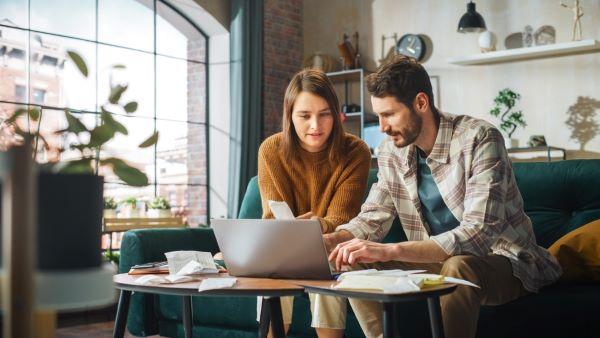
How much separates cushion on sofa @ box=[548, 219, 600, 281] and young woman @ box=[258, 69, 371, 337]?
2.38ft

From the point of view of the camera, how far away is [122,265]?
3.20 meters

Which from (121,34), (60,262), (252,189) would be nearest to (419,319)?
(252,189)

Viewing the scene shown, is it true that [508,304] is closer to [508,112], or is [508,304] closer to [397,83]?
[397,83]

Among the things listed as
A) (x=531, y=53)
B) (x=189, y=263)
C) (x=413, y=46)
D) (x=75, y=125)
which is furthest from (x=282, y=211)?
(x=413, y=46)

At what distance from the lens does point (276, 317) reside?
209 centimetres

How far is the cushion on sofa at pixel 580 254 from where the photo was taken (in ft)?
8.48

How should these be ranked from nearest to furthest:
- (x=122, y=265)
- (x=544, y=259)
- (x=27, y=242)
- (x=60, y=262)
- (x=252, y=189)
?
(x=27, y=242)
(x=60, y=262)
(x=544, y=259)
(x=122, y=265)
(x=252, y=189)

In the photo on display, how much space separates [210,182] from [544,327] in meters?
4.57

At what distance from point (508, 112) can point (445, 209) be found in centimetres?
400

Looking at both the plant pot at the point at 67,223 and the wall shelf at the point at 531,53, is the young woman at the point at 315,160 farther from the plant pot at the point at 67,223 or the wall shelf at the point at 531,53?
the wall shelf at the point at 531,53

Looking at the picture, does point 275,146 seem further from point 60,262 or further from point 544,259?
point 60,262

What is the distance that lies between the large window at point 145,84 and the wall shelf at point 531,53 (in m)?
2.29

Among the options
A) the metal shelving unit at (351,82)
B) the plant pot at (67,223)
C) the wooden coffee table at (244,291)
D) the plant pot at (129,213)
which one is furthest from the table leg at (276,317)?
the metal shelving unit at (351,82)

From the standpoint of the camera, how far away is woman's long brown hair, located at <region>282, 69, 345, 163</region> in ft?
9.38
